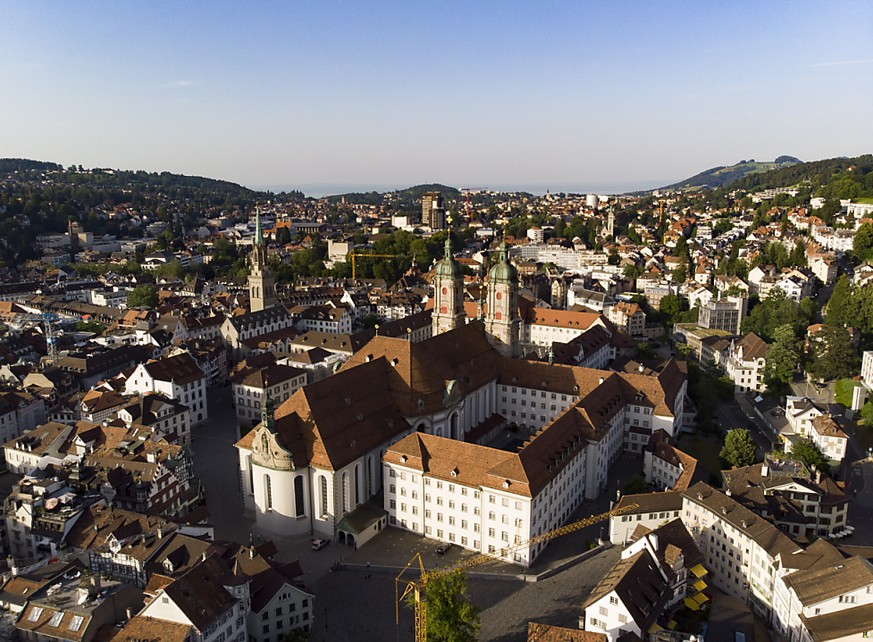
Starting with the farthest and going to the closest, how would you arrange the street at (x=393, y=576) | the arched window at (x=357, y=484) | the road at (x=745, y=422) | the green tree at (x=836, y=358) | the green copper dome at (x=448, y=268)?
the green tree at (x=836, y=358), the green copper dome at (x=448, y=268), the road at (x=745, y=422), the arched window at (x=357, y=484), the street at (x=393, y=576)

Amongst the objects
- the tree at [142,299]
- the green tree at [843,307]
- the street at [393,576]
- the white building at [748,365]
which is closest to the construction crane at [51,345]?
the tree at [142,299]

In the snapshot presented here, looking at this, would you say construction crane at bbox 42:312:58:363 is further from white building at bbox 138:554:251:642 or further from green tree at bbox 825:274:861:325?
green tree at bbox 825:274:861:325

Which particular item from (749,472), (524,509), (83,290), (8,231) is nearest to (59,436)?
(524,509)

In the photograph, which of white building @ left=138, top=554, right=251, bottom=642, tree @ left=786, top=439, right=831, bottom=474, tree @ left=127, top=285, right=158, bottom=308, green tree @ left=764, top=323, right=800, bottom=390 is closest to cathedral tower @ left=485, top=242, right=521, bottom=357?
tree @ left=786, top=439, right=831, bottom=474

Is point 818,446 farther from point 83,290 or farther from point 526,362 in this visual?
point 83,290

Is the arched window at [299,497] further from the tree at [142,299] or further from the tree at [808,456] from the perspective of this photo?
the tree at [142,299]

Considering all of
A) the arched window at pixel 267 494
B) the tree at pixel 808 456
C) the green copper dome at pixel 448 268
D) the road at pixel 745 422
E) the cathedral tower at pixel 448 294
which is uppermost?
the green copper dome at pixel 448 268
